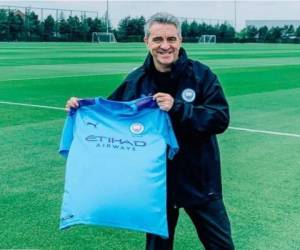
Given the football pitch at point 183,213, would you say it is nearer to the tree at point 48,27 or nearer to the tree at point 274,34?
the tree at point 48,27

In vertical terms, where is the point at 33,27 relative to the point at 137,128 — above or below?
above

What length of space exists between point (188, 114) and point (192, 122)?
5 cm

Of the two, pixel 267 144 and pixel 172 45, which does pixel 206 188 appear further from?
pixel 267 144

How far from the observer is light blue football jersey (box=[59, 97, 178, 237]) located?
321cm

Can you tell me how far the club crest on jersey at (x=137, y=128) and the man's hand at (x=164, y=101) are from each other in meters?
0.18

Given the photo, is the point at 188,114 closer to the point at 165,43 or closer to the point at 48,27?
the point at 165,43

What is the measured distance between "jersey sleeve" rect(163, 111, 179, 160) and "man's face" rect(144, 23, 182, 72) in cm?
31

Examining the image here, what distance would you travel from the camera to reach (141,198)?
3.20 m

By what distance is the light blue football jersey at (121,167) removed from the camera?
321 centimetres

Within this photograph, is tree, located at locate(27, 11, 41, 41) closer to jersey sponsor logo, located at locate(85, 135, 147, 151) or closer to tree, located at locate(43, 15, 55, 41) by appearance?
tree, located at locate(43, 15, 55, 41)

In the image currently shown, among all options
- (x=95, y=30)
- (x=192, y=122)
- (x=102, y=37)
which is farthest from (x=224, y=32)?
(x=192, y=122)

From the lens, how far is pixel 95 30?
76.1 meters

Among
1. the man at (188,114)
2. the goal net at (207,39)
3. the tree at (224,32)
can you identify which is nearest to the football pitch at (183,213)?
the man at (188,114)

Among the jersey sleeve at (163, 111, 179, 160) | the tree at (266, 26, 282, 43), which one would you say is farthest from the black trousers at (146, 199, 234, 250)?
the tree at (266, 26, 282, 43)
